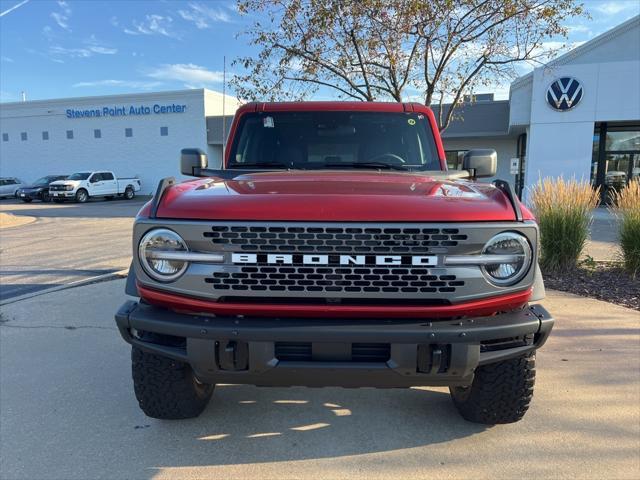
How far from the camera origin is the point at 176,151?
3147 centimetres

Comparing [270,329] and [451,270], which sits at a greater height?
[451,270]

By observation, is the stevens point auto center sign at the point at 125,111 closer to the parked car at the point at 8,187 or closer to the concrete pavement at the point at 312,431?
the parked car at the point at 8,187

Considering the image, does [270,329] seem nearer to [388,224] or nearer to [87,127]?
[388,224]

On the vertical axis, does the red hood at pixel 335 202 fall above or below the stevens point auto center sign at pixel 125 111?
below

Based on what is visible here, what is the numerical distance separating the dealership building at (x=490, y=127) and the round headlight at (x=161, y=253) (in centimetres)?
643

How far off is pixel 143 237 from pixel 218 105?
31.3m

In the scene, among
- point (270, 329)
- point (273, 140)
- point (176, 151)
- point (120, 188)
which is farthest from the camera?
point (176, 151)

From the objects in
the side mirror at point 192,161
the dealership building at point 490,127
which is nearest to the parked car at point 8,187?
the dealership building at point 490,127

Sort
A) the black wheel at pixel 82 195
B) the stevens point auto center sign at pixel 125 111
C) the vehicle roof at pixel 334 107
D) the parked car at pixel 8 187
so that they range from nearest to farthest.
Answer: the vehicle roof at pixel 334 107
the black wheel at pixel 82 195
the parked car at pixel 8 187
the stevens point auto center sign at pixel 125 111

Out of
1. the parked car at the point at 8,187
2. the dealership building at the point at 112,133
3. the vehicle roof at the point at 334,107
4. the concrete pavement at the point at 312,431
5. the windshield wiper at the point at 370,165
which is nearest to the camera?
the concrete pavement at the point at 312,431

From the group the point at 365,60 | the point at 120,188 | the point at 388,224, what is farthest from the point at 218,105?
the point at 388,224

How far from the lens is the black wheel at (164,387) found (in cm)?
260

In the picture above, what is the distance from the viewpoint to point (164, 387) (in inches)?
106

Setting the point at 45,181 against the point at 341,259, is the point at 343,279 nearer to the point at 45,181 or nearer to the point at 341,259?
the point at 341,259
